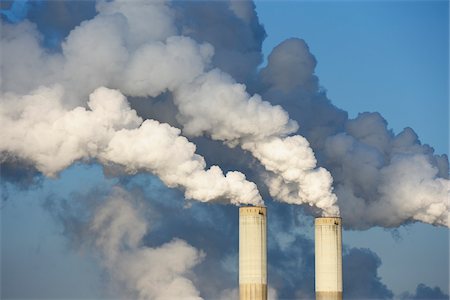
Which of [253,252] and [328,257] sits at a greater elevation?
[328,257]

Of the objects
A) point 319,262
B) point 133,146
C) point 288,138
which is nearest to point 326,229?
point 319,262

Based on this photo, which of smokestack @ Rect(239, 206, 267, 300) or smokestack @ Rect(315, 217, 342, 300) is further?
smokestack @ Rect(315, 217, 342, 300)

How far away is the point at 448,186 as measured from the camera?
94.3 meters

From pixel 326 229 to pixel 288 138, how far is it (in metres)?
8.63

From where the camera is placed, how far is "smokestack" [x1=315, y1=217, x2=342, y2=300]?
296 ft

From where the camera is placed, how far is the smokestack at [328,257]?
296 ft

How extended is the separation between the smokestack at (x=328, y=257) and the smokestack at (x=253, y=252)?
25.4 ft

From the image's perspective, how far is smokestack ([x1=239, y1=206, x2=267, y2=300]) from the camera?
3295 inches

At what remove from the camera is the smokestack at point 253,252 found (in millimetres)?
83688

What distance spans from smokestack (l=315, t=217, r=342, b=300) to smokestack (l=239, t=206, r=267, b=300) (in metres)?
7.74

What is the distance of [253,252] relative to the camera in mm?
83812

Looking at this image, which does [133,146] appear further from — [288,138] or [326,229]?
[326,229]

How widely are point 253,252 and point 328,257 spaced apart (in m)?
9.28

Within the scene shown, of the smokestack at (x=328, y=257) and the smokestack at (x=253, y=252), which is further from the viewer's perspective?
the smokestack at (x=328, y=257)
